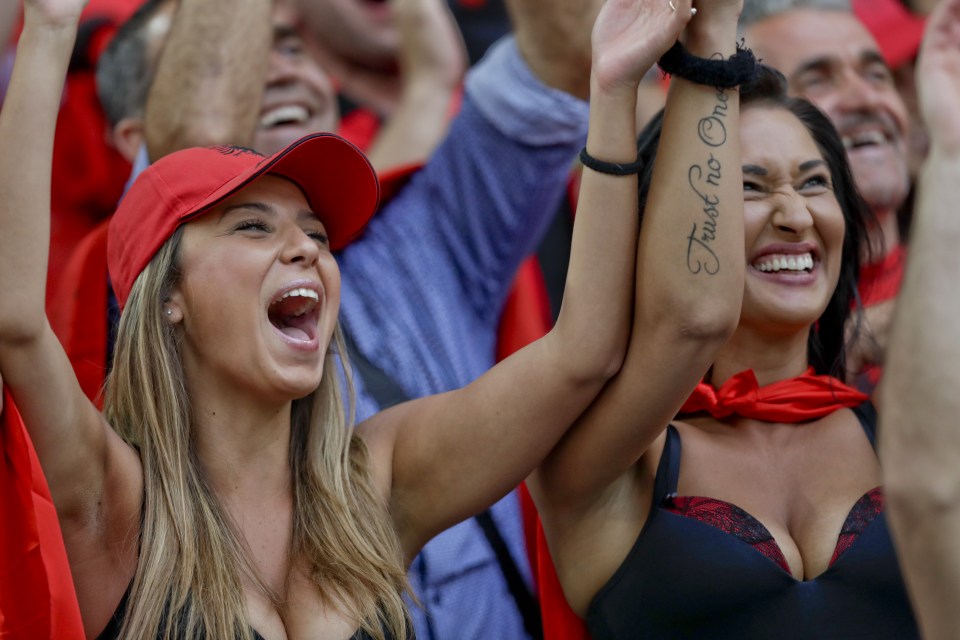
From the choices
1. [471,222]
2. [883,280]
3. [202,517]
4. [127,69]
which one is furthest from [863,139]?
[202,517]

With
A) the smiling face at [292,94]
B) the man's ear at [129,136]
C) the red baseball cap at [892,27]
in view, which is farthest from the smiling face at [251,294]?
the red baseball cap at [892,27]

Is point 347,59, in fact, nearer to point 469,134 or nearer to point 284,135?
point 284,135

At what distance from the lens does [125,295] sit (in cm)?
236

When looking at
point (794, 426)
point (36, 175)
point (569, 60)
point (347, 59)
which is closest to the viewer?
point (36, 175)

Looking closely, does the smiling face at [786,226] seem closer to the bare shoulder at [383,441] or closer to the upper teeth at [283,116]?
the bare shoulder at [383,441]

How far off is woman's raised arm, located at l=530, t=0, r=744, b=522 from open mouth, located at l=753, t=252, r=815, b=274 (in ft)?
0.91

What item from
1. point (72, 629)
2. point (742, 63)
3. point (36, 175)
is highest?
point (742, 63)

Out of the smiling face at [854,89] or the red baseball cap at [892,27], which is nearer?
the smiling face at [854,89]

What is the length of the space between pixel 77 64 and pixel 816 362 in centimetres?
244

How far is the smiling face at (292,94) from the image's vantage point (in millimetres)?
3631

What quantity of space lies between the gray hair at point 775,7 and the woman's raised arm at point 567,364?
71.5 inches

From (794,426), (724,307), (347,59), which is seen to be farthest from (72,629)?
(347,59)

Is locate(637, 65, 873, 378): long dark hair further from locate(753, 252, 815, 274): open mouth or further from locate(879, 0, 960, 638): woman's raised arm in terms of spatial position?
locate(879, 0, 960, 638): woman's raised arm

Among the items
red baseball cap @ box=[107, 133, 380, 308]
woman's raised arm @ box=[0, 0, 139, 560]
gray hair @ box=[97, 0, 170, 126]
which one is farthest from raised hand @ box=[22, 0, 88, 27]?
gray hair @ box=[97, 0, 170, 126]
